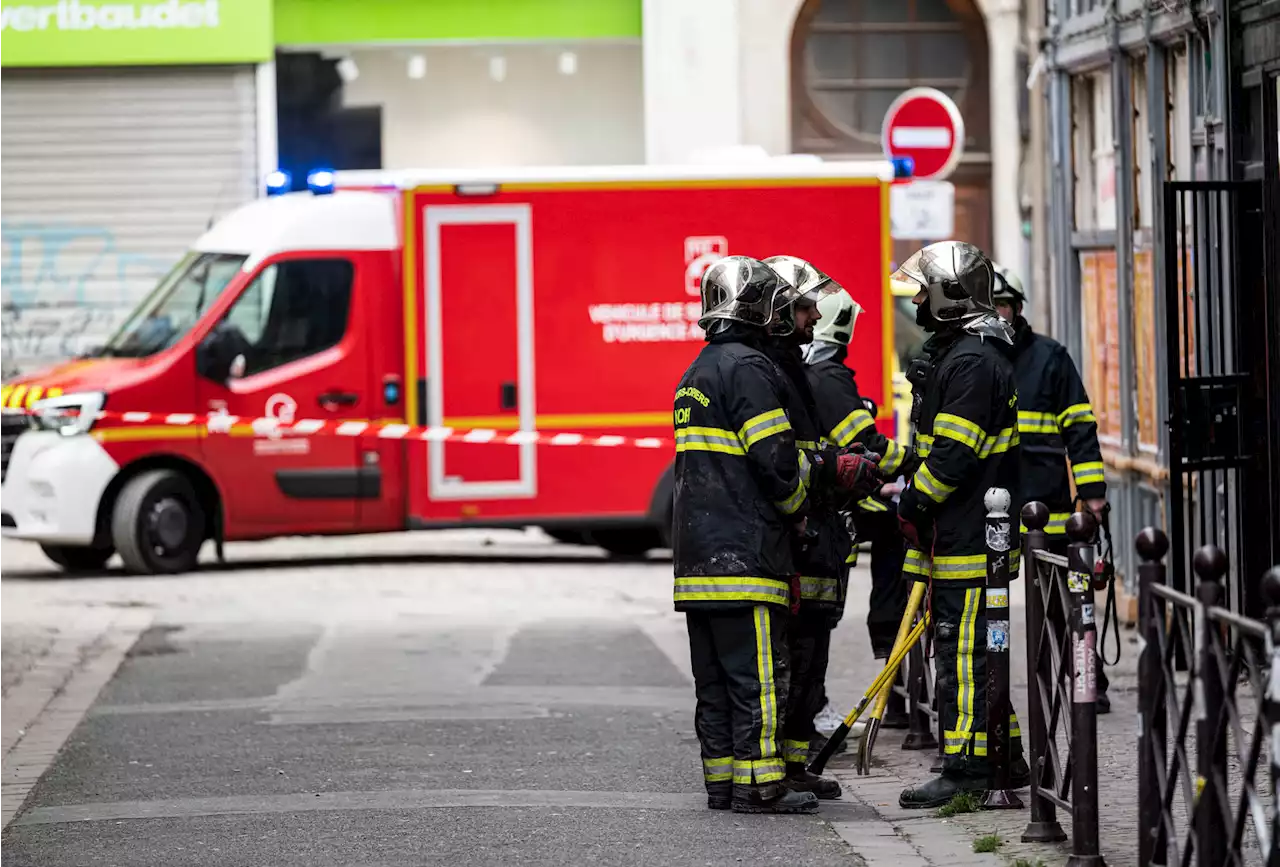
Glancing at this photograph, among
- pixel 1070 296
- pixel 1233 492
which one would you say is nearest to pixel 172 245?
pixel 1070 296

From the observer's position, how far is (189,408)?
15.4 m

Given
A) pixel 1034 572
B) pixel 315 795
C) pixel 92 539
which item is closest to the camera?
pixel 1034 572

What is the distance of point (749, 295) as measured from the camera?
7.71m

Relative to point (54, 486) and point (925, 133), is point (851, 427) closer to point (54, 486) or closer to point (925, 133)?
point (54, 486)

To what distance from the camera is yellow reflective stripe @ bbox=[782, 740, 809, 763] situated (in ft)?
25.9

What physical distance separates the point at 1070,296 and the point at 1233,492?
9.86 feet

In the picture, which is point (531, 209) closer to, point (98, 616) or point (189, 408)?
point (189, 408)

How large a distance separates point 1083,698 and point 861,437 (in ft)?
6.50

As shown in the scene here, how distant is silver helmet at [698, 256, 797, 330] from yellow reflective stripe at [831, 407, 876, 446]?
A: 0.68 m

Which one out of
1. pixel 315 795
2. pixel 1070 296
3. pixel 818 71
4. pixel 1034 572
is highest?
pixel 818 71

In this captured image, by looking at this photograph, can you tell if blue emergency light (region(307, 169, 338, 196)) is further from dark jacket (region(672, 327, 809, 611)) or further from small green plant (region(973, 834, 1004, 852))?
small green plant (region(973, 834, 1004, 852))

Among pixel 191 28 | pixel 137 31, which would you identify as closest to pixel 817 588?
pixel 191 28

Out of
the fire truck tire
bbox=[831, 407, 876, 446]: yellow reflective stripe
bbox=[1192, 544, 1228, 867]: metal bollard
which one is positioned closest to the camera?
bbox=[1192, 544, 1228, 867]: metal bollard

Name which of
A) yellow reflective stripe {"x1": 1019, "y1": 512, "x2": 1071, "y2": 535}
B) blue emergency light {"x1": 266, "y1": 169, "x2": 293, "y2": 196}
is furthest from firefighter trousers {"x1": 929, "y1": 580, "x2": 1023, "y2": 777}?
blue emergency light {"x1": 266, "y1": 169, "x2": 293, "y2": 196}
